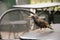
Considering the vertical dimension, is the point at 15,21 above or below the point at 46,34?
below

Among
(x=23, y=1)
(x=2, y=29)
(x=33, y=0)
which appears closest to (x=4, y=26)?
(x=2, y=29)

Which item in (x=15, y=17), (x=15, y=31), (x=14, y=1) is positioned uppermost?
(x=14, y=1)

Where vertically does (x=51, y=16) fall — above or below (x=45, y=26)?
below

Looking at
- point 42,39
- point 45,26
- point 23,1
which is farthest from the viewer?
point 23,1

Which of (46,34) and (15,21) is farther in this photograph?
(15,21)

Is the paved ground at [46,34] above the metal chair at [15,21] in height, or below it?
above

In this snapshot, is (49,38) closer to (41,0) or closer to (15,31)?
(15,31)

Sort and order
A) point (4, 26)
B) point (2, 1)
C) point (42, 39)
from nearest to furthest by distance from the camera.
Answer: point (42, 39)
point (4, 26)
point (2, 1)

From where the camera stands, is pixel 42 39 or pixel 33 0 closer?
pixel 42 39

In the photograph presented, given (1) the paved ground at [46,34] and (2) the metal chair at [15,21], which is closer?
(1) the paved ground at [46,34]

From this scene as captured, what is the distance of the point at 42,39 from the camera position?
964 millimetres

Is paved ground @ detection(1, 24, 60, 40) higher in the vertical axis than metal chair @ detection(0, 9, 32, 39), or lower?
higher

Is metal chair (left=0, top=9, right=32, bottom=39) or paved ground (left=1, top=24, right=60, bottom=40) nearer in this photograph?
paved ground (left=1, top=24, right=60, bottom=40)

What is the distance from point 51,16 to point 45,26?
8.09 feet
